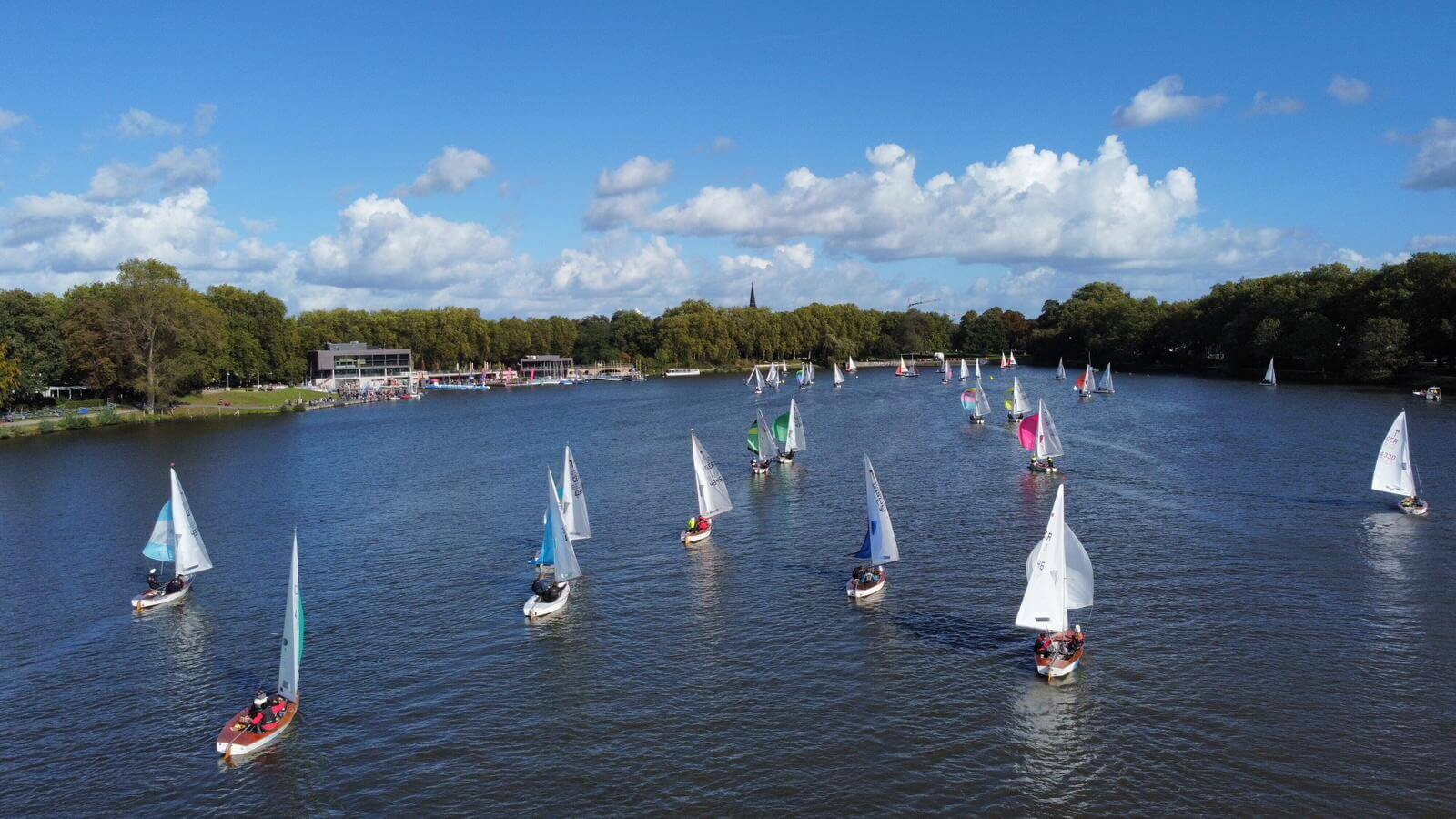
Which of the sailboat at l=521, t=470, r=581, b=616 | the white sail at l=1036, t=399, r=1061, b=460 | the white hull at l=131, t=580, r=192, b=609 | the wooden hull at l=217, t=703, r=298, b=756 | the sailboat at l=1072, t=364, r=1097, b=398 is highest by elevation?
the sailboat at l=1072, t=364, r=1097, b=398

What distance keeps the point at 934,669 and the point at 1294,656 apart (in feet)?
39.4

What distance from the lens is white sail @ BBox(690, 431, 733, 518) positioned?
50.3 meters

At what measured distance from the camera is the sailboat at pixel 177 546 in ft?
135

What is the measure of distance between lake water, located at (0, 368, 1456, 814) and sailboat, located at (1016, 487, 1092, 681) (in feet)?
4.38

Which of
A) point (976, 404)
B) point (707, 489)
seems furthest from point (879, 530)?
point (976, 404)

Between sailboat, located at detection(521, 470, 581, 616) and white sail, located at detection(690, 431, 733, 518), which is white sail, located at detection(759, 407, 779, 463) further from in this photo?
sailboat, located at detection(521, 470, 581, 616)

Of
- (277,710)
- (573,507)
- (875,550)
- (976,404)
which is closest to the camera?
(277,710)

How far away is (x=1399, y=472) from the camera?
48.9 meters

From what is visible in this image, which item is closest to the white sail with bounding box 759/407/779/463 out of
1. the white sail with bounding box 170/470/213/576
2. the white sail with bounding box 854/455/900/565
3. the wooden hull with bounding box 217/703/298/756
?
the white sail with bounding box 854/455/900/565

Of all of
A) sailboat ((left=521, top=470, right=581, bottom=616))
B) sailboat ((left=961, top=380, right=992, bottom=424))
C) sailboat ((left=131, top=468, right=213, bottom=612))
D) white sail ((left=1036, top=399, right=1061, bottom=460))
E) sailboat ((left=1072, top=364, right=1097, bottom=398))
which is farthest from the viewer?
sailboat ((left=1072, top=364, right=1097, bottom=398))

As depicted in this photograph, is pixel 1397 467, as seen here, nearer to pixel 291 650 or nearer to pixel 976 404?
pixel 976 404

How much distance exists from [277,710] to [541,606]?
1112 centimetres

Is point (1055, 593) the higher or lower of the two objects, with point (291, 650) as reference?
higher

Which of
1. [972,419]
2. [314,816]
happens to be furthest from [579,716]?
[972,419]
